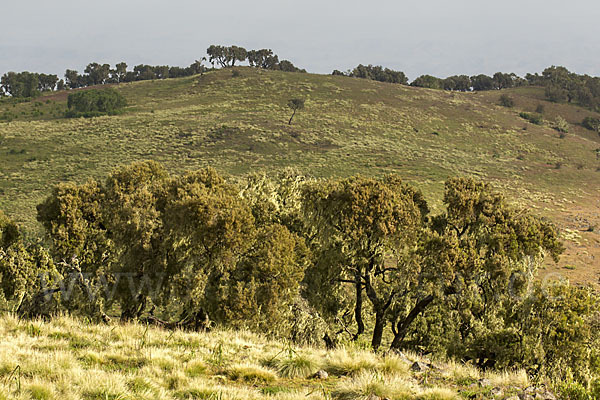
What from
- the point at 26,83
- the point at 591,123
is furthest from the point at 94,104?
the point at 591,123

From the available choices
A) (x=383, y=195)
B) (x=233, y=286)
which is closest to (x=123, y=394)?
(x=233, y=286)

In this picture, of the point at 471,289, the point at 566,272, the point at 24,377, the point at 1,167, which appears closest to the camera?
the point at 24,377

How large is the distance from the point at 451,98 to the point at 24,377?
131747 millimetres

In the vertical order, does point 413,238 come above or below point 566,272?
above

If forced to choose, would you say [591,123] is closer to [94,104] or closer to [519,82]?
[519,82]

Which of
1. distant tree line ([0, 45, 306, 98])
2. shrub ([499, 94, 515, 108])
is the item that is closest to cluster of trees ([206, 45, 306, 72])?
distant tree line ([0, 45, 306, 98])

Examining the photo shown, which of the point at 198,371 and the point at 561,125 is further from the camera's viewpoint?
the point at 561,125

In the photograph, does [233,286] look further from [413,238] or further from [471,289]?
[471,289]

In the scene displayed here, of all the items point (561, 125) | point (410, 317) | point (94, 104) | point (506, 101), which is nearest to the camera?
point (410, 317)

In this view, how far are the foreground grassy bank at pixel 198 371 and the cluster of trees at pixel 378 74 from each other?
492ft

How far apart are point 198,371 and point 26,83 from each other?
14569 cm

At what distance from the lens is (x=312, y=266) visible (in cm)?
2200

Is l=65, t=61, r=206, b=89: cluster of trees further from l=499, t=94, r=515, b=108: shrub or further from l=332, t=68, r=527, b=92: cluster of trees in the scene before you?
l=499, t=94, r=515, b=108: shrub

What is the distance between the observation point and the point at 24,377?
26.9 feet
